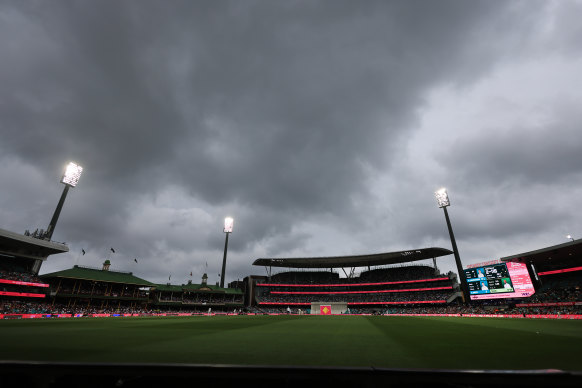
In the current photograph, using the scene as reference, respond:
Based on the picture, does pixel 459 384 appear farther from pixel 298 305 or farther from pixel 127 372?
pixel 298 305

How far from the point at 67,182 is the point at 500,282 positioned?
10398 centimetres

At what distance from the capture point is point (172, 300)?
260 feet

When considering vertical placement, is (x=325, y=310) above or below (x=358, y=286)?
below

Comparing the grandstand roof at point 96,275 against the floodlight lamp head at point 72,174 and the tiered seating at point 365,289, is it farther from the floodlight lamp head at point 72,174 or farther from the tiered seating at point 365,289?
the tiered seating at point 365,289

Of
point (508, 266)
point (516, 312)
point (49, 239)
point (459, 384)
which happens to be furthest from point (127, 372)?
point (49, 239)

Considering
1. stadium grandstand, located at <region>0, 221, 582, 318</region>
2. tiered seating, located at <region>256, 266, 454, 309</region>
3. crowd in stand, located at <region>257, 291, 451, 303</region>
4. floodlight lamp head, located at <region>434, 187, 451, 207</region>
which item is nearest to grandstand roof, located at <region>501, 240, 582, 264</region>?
stadium grandstand, located at <region>0, 221, 582, 318</region>

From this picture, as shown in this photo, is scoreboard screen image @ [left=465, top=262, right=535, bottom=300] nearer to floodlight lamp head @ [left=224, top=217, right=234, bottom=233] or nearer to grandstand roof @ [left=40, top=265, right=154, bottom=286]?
floodlight lamp head @ [left=224, top=217, right=234, bottom=233]

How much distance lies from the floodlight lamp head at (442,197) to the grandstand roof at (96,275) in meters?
86.4

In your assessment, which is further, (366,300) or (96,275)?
(366,300)

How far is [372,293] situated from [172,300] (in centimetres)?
6570

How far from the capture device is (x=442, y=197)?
69312mm

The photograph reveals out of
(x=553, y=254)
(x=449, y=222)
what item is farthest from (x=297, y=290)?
(x=553, y=254)

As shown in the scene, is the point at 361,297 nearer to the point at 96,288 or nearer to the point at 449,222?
the point at 449,222

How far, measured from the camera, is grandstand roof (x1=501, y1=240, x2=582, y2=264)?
4223 centimetres
